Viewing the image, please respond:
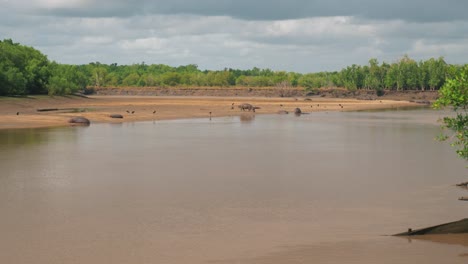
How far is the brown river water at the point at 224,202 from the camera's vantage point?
15914 mm

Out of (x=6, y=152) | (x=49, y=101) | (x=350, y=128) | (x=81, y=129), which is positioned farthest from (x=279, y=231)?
(x=49, y=101)

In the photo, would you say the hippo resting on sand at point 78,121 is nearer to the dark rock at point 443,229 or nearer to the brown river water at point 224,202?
the brown river water at point 224,202

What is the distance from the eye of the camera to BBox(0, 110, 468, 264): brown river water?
15.9 m

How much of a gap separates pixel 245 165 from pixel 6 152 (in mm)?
15821

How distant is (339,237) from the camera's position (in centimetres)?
1728

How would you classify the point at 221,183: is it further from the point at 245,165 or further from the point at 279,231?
the point at 279,231

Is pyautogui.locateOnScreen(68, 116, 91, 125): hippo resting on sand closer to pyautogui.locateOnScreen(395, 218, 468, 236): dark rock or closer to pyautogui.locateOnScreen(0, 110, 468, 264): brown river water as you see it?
pyautogui.locateOnScreen(0, 110, 468, 264): brown river water

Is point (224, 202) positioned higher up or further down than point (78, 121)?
further down

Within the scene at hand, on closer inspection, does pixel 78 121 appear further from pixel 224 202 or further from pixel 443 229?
pixel 443 229

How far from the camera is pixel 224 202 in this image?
2227 centimetres

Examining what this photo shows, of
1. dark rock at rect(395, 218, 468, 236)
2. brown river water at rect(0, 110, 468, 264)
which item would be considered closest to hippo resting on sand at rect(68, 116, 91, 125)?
brown river water at rect(0, 110, 468, 264)

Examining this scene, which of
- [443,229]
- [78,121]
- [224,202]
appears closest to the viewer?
[443,229]

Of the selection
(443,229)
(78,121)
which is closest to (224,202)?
(443,229)

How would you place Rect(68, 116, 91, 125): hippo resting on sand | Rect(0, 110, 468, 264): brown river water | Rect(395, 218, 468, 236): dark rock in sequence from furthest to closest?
1. Rect(68, 116, 91, 125): hippo resting on sand
2. Rect(395, 218, 468, 236): dark rock
3. Rect(0, 110, 468, 264): brown river water
